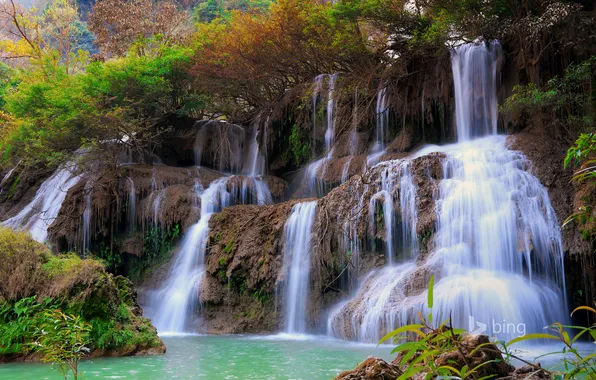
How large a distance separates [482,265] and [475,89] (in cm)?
684

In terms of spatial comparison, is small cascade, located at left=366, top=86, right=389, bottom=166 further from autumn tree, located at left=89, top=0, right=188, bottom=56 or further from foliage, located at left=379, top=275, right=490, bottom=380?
foliage, located at left=379, top=275, right=490, bottom=380

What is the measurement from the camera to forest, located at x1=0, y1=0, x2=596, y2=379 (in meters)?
9.58

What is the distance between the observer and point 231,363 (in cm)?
877

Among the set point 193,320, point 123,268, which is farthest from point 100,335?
point 123,268

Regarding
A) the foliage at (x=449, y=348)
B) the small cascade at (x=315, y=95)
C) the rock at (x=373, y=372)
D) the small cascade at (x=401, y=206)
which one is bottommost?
the rock at (x=373, y=372)

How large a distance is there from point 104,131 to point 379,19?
976 centimetres

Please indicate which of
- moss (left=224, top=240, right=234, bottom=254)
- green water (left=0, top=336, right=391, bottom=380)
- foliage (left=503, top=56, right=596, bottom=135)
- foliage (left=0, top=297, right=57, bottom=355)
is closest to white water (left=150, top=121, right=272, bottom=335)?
moss (left=224, top=240, right=234, bottom=254)

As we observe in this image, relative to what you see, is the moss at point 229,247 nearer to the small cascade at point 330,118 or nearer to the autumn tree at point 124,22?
the small cascade at point 330,118

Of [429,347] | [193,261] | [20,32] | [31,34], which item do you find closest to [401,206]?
[193,261]

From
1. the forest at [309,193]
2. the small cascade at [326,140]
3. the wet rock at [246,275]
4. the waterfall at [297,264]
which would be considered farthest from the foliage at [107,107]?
the waterfall at [297,264]

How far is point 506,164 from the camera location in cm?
1285

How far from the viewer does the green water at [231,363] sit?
761 centimetres

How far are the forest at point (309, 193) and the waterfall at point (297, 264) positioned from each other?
0.05 meters

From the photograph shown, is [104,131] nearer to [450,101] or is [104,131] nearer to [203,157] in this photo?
[203,157]
